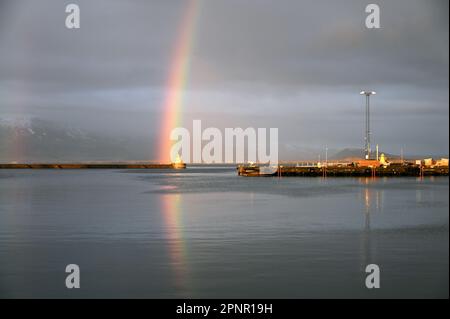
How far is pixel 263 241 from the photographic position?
88.7 ft

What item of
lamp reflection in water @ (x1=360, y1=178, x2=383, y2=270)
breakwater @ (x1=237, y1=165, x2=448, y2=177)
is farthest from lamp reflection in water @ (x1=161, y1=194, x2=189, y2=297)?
breakwater @ (x1=237, y1=165, x2=448, y2=177)

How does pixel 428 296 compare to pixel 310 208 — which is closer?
Answer: pixel 428 296

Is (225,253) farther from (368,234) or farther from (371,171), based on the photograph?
(371,171)

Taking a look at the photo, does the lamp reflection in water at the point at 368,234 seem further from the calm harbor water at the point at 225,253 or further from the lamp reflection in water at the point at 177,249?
the lamp reflection in water at the point at 177,249

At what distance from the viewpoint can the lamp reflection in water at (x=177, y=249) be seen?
18.3 metres

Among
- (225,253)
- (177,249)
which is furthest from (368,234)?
(177,249)

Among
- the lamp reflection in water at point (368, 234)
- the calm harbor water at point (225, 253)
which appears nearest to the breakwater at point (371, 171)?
the lamp reflection in water at point (368, 234)

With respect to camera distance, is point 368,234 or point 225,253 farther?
point 368,234

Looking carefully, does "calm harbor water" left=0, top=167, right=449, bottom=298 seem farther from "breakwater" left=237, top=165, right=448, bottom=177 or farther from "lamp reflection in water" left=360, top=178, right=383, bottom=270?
"breakwater" left=237, top=165, right=448, bottom=177

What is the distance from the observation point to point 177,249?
24.8 metres

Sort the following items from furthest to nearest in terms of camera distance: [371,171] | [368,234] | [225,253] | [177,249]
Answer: [371,171] < [368,234] < [177,249] < [225,253]

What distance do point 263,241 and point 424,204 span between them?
2818cm
